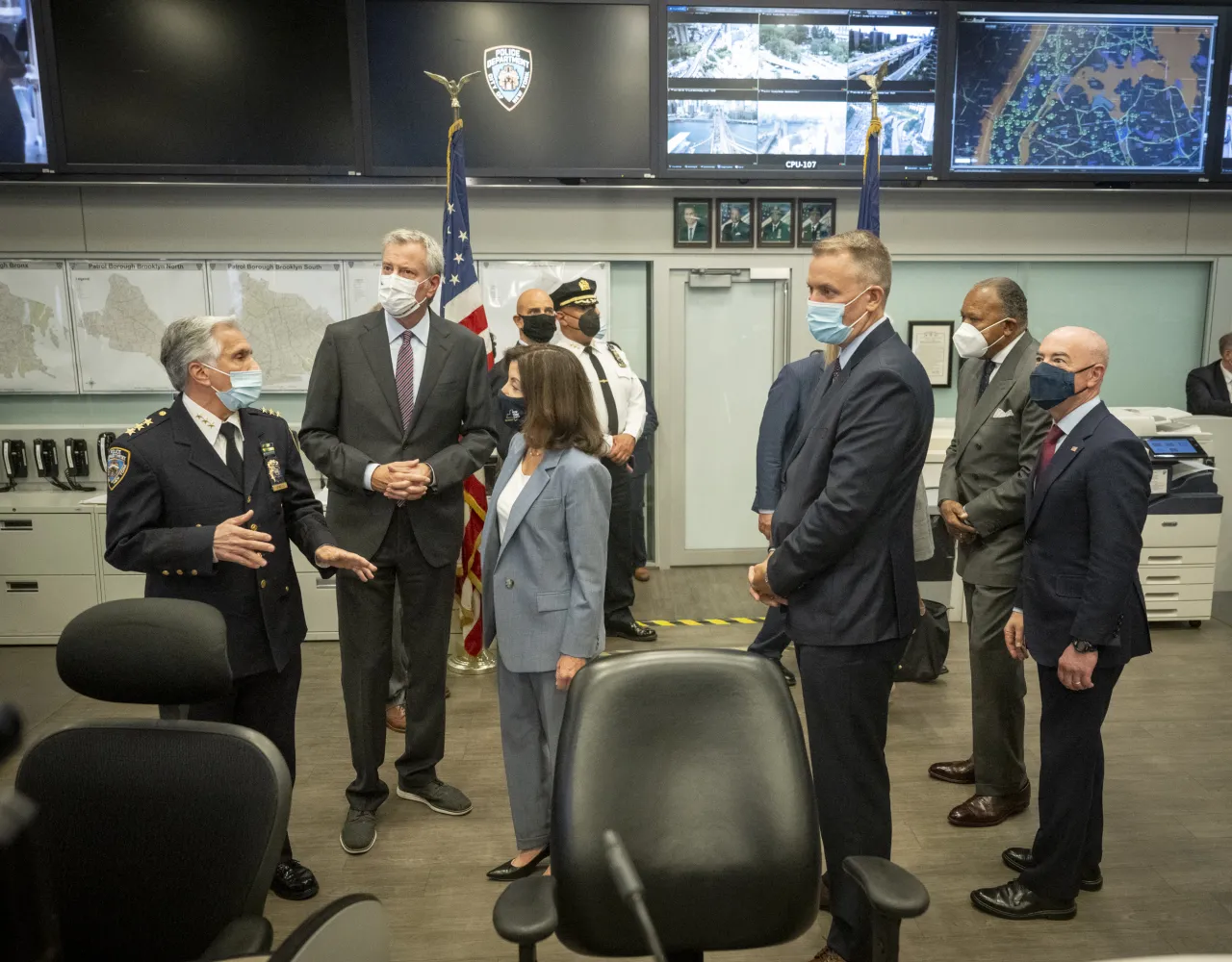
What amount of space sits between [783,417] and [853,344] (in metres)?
1.57

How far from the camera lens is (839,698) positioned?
231 centimetres

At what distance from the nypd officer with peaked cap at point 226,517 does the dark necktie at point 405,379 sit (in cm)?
40

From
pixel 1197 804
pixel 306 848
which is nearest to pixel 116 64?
pixel 306 848

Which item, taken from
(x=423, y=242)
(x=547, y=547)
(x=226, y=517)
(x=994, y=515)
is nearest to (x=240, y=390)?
(x=226, y=517)

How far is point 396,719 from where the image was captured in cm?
400

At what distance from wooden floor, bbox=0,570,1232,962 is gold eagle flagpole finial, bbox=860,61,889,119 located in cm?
264

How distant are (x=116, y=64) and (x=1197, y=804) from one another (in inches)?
226

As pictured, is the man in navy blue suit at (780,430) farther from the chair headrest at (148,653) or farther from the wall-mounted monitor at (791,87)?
the chair headrest at (148,653)

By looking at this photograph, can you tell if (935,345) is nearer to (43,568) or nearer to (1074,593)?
(1074,593)

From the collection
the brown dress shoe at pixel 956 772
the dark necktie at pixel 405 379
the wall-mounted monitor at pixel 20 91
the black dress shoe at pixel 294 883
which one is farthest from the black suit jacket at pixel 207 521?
the wall-mounted monitor at pixel 20 91

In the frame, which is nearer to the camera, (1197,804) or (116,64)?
(1197,804)

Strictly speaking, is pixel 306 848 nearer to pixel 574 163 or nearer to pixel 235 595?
pixel 235 595

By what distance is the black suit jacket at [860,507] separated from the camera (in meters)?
2.19

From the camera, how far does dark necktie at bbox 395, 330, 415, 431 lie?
3.02 m
